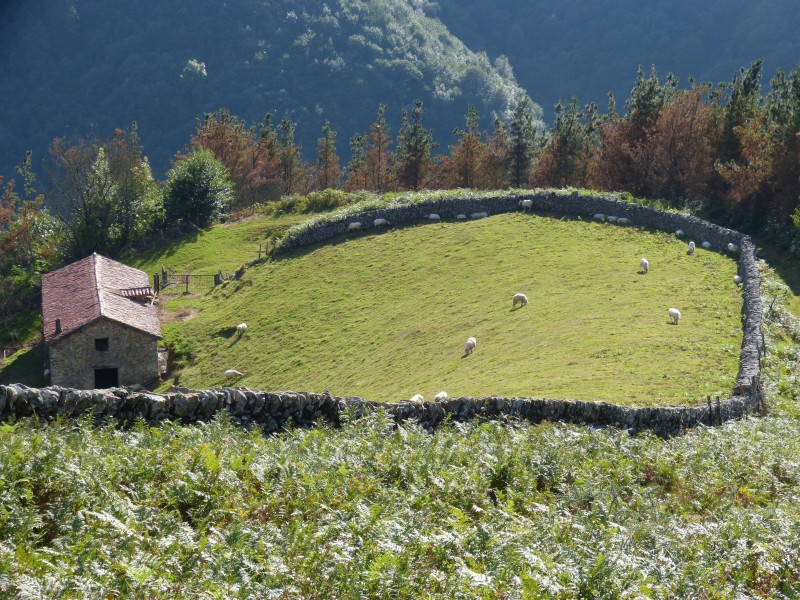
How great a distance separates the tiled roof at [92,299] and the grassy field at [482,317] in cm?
319

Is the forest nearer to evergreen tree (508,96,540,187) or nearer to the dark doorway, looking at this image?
evergreen tree (508,96,540,187)

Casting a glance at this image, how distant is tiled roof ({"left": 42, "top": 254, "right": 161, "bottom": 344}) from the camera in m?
47.0

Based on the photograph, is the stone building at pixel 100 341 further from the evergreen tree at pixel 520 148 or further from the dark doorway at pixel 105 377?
the evergreen tree at pixel 520 148

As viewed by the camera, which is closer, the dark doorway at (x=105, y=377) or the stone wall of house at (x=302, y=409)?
the stone wall of house at (x=302, y=409)

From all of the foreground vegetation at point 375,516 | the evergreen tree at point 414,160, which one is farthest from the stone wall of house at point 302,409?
the evergreen tree at point 414,160

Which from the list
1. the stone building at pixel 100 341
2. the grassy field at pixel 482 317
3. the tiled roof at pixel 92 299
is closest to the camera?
the grassy field at pixel 482 317

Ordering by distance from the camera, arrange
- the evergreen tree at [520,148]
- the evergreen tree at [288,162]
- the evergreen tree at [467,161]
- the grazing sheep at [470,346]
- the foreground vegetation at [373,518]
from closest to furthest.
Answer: the foreground vegetation at [373,518], the grazing sheep at [470,346], the evergreen tree at [520,148], the evergreen tree at [467,161], the evergreen tree at [288,162]

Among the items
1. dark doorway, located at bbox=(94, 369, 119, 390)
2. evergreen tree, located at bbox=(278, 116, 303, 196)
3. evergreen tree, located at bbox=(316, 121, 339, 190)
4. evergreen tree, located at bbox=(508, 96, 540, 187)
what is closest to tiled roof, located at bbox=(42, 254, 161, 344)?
dark doorway, located at bbox=(94, 369, 119, 390)

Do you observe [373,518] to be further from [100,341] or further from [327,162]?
[327,162]

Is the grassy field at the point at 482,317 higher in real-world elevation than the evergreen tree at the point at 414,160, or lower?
lower

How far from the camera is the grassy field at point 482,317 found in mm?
31469

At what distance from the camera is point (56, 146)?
81.1 metres

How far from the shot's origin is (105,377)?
4734cm

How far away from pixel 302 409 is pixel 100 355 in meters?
32.0
